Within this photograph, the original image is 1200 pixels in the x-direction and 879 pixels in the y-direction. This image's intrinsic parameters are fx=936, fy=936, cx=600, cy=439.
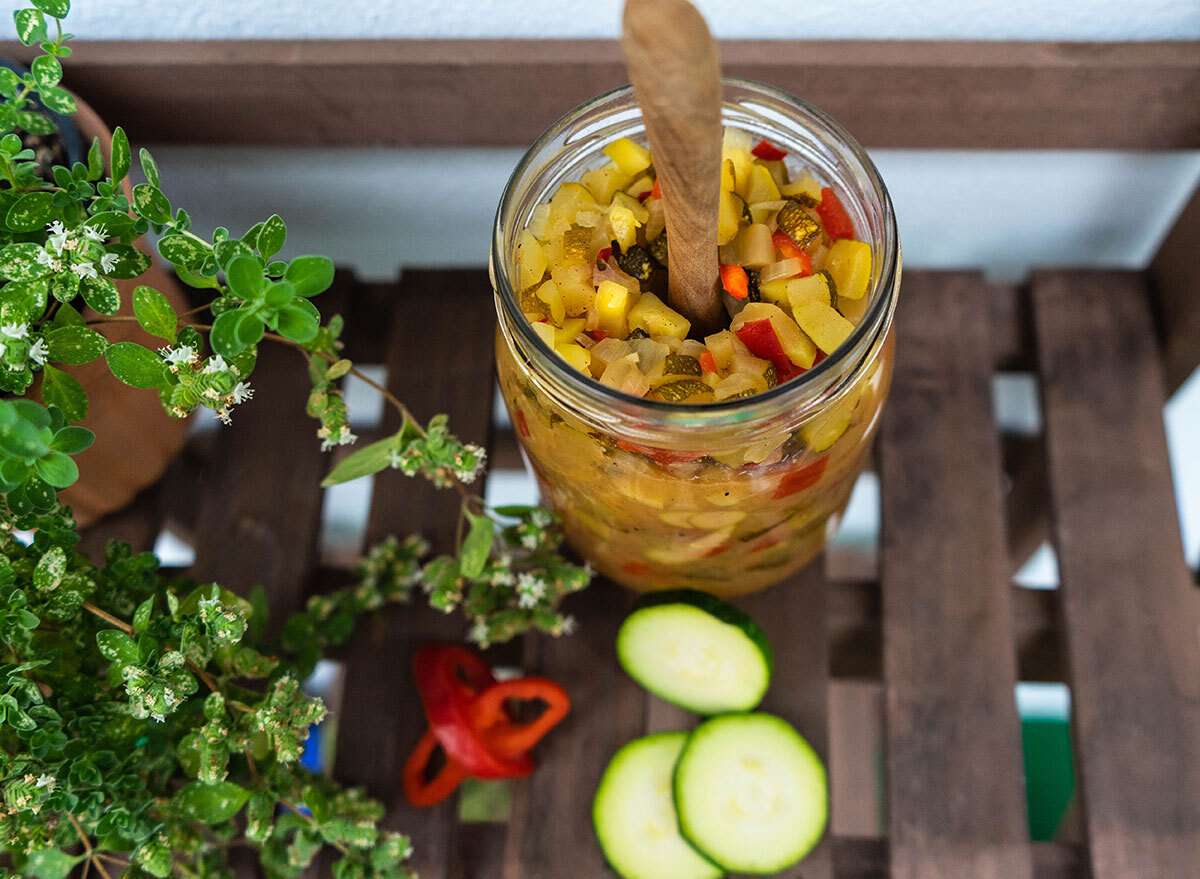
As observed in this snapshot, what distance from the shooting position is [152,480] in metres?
0.82

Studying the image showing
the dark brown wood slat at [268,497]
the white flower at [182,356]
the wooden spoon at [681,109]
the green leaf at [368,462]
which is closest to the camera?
the wooden spoon at [681,109]

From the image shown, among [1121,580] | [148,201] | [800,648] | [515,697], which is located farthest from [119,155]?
[1121,580]

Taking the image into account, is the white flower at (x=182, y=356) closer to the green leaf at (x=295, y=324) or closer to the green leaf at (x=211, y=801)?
the green leaf at (x=295, y=324)

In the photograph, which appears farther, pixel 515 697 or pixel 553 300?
pixel 515 697

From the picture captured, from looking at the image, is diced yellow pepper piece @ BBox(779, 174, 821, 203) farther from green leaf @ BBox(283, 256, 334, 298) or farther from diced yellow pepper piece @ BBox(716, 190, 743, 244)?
green leaf @ BBox(283, 256, 334, 298)

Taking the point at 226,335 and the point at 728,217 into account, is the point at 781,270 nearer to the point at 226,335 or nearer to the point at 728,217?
the point at 728,217

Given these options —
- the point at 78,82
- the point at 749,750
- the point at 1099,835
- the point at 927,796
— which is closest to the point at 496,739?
the point at 749,750

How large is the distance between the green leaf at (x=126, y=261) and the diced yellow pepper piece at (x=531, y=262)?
0.22 metres

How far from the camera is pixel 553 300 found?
0.58m

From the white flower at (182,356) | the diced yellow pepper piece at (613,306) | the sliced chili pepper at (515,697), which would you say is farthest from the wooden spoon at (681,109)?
the sliced chili pepper at (515,697)

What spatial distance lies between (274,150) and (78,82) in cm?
17

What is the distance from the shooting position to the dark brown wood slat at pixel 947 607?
28.7 inches

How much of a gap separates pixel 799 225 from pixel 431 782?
51 centimetres

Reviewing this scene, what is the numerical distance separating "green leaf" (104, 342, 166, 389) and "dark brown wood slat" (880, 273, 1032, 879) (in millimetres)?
584
